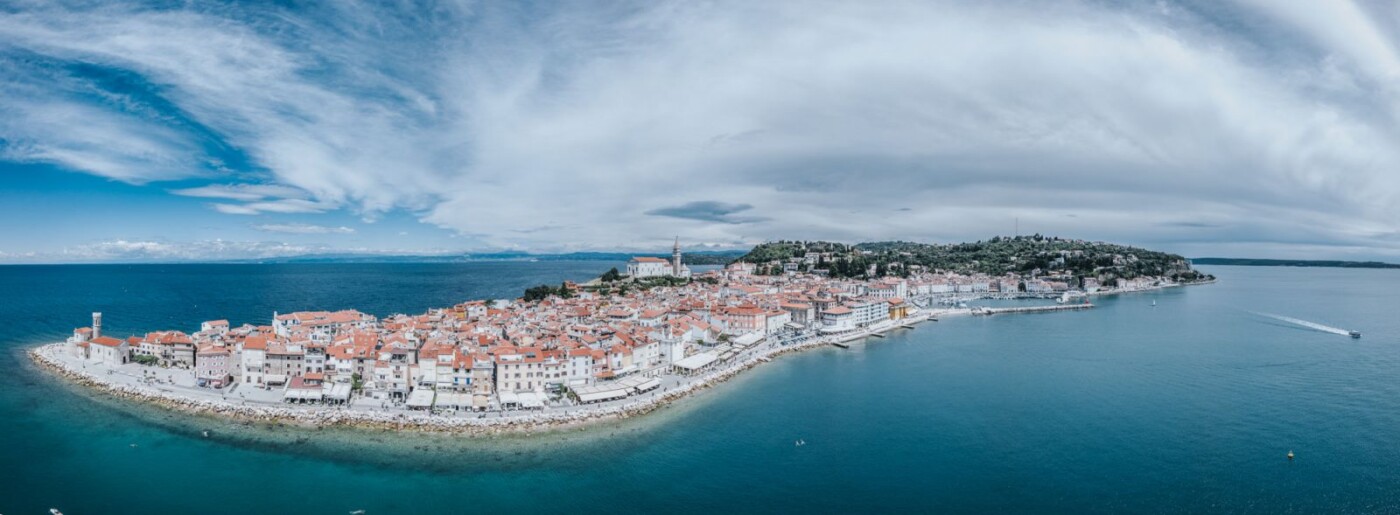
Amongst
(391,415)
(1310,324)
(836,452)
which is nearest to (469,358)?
(391,415)

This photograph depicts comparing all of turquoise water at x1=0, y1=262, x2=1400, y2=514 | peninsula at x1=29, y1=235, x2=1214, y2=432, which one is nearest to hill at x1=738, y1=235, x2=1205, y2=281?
peninsula at x1=29, y1=235, x2=1214, y2=432

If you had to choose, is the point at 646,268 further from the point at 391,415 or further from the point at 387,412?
the point at 391,415

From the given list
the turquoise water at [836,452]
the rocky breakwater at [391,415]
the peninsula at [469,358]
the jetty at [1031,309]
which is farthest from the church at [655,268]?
the rocky breakwater at [391,415]

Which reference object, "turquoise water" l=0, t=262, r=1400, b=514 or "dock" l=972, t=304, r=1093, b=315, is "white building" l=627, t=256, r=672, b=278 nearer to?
"dock" l=972, t=304, r=1093, b=315

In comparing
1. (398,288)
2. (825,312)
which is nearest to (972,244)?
(825,312)

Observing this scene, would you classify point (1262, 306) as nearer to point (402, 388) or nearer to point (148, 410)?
point (402, 388)

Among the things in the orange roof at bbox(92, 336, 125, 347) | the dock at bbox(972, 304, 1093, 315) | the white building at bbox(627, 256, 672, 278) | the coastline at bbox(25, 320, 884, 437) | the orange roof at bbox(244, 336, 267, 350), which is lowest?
the coastline at bbox(25, 320, 884, 437)

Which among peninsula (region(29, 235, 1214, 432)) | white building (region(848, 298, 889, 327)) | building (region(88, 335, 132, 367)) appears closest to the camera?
peninsula (region(29, 235, 1214, 432))

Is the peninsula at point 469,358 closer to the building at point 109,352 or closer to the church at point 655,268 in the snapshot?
the building at point 109,352
